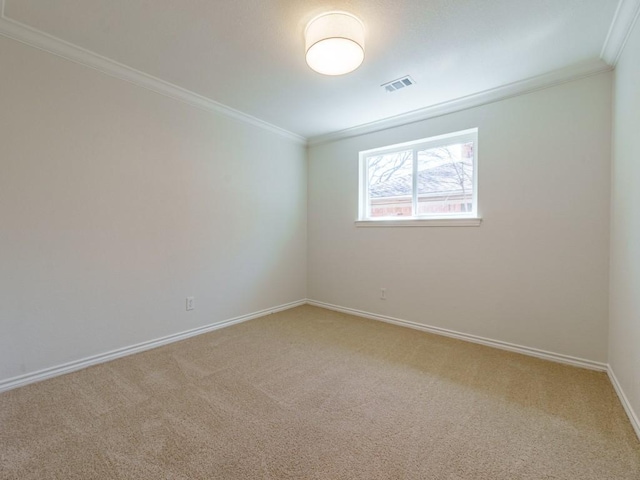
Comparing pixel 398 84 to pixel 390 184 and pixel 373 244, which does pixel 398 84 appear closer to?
pixel 390 184

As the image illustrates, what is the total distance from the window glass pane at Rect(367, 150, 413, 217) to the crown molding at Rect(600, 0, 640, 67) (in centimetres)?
169

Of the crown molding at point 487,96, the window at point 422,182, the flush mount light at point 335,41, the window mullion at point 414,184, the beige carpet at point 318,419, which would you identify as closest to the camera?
the beige carpet at point 318,419

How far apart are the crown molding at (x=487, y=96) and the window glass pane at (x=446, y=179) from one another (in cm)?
38

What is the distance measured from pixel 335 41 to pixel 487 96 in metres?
1.78

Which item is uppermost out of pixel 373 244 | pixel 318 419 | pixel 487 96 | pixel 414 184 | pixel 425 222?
pixel 487 96

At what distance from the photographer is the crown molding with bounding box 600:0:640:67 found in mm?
1680

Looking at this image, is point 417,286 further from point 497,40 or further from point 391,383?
point 497,40

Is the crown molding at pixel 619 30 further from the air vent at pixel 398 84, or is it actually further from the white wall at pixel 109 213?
the white wall at pixel 109 213

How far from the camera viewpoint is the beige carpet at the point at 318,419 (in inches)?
52.9

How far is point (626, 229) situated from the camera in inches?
73.2

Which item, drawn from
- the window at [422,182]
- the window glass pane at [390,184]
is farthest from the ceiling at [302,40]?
the window glass pane at [390,184]

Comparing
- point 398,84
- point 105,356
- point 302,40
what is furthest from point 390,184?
point 105,356

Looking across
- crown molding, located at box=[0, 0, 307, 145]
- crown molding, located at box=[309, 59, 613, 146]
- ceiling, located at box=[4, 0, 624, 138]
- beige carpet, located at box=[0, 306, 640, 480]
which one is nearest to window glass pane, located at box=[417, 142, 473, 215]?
crown molding, located at box=[309, 59, 613, 146]

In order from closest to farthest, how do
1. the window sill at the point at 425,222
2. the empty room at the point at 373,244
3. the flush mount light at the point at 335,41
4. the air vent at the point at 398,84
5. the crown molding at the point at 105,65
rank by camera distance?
the empty room at the point at 373,244 < the flush mount light at the point at 335,41 < the crown molding at the point at 105,65 < the air vent at the point at 398,84 < the window sill at the point at 425,222
